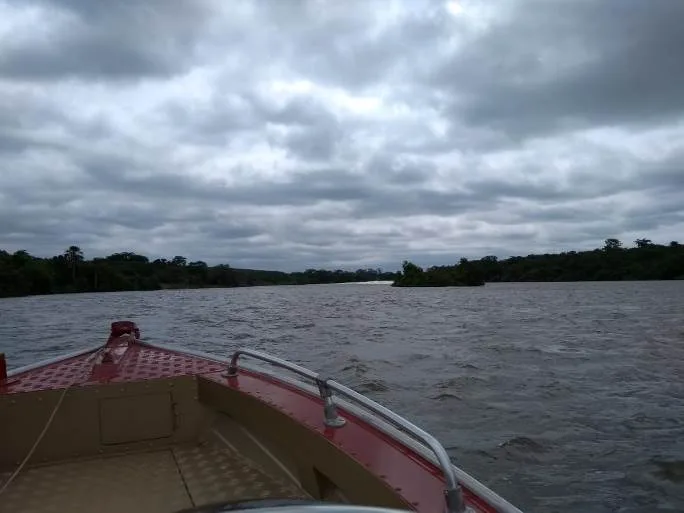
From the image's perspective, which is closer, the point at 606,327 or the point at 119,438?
the point at 119,438

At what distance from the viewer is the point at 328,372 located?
11.0m

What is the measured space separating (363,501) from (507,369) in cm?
898

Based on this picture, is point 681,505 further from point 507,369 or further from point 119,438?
point 507,369

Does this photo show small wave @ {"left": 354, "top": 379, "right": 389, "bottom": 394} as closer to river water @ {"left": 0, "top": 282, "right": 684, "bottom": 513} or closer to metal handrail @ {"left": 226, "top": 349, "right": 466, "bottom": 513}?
river water @ {"left": 0, "top": 282, "right": 684, "bottom": 513}

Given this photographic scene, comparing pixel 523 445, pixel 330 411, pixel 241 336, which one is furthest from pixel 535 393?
pixel 241 336

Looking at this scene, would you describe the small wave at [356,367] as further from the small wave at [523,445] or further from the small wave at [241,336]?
the small wave at [241,336]

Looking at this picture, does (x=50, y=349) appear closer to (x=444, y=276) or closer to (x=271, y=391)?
(x=271, y=391)

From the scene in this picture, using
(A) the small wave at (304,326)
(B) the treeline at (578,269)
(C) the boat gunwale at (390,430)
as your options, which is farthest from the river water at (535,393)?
(B) the treeline at (578,269)

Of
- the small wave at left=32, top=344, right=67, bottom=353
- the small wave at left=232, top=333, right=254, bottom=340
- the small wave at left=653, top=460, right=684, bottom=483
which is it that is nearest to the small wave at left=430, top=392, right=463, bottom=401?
the small wave at left=653, top=460, right=684, bottom=483

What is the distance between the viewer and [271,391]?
3.81 metres

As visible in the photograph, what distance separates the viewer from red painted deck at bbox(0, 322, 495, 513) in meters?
2.25

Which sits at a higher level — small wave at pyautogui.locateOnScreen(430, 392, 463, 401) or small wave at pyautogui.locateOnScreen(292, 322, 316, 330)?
small wave at pyautogui.locateOnScreen(292, 322, 316, 330)

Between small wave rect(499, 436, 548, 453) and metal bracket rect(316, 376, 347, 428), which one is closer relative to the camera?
metal bracket rect(316, 376, 347, 428)

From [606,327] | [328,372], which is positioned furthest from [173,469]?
[606,327]
